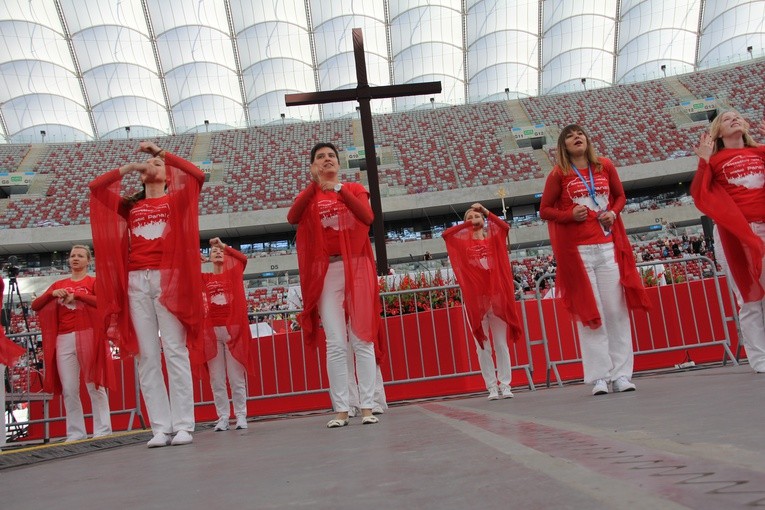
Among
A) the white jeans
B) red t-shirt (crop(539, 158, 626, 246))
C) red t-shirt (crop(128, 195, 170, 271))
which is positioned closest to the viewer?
red t-shirt (crop(128, 195, 170, 271))

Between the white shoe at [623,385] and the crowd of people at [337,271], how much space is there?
0.02 metres

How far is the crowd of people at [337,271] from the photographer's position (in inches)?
184

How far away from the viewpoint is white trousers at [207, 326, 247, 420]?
6461 millimetres

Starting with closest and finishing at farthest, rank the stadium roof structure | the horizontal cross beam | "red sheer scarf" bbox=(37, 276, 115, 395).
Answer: "red sheer scarf" bbox=(37, 276, 115, 395), the horizontal cross beam, the stadium roof structure

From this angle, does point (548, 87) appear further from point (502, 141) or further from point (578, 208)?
point (578, 208)

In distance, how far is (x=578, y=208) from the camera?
5207 millimetres

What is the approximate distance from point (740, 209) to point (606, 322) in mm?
1279

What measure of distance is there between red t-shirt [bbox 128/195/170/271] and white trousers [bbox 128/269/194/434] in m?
0.07

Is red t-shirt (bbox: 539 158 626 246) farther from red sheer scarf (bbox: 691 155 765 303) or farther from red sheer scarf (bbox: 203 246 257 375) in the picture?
red sheer scarf (bbox: 203 246 257 375)

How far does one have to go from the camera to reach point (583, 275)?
5.33 meters

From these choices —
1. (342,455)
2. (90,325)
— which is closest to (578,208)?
(342,455)

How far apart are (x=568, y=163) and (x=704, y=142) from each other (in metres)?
1.02

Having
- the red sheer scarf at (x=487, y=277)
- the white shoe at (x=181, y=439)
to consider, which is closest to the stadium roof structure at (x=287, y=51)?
the red sheer scarf at (x=487, y=277)

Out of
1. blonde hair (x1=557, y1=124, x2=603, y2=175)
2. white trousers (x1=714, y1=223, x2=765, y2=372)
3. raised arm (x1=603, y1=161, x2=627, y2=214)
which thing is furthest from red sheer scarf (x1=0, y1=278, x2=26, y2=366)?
white trousers (x1=714, y1=223, x2=765, y2=372)
